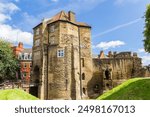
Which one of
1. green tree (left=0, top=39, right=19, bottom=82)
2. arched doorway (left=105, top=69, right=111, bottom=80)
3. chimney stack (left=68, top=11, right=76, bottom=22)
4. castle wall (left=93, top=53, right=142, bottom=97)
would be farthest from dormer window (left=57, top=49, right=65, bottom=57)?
green tree (left=0, top=39, right=19, bottom=82)

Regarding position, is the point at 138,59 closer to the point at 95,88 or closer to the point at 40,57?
the point at 95,88

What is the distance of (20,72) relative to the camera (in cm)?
7856

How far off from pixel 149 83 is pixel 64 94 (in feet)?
77.7

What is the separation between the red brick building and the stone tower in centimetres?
1861

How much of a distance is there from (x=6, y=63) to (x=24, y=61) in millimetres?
16366

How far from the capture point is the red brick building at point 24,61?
7993cm

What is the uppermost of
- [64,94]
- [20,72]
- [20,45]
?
[20,45]

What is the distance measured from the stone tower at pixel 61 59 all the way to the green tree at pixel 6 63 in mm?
7932

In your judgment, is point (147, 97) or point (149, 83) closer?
point (147, 97)

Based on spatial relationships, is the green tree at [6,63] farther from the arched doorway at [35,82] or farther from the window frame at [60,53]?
the window frame at [60,53]

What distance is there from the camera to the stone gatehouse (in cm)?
5644

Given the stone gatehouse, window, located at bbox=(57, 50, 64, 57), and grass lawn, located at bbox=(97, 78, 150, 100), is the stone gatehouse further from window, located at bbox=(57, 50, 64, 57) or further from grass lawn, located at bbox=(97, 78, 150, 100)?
grass lawn, located at bbox=(97, 78, 150, 100)

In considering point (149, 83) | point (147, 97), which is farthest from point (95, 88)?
point (147, 97)

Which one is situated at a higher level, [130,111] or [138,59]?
[138,59]
